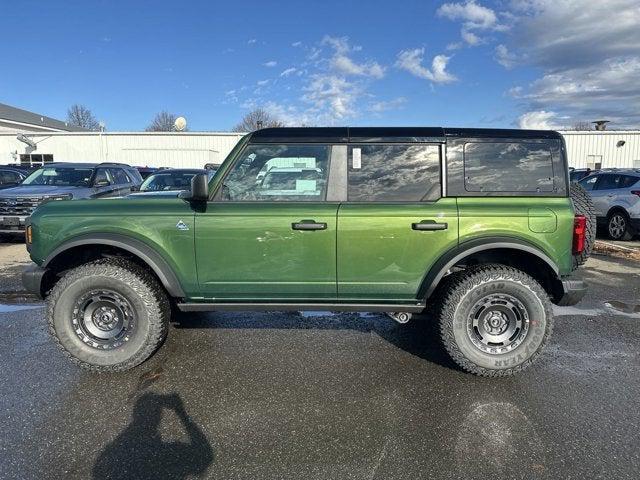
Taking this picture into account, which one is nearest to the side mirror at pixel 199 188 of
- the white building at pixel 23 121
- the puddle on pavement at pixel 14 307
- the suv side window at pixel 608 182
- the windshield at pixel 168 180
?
the puddle on pavement at pixel 14 307

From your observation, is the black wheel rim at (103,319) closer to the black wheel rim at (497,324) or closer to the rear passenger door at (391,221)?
the rear passenger door at (391,221)

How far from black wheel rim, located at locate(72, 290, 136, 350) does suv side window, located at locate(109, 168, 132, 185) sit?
8.09 m

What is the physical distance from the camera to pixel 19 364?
12.6ft

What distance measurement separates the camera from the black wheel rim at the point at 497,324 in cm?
357

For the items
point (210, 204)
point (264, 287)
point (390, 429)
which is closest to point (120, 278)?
point (210, 204)

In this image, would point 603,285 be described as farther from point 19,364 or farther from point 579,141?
point 579,141

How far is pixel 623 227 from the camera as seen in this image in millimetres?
10281

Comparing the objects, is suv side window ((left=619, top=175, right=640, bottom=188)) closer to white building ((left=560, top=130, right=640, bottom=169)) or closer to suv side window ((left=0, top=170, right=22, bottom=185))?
suv side window ((left=0, top=170, right=22, bottom=185))

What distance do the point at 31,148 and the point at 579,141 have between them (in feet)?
131

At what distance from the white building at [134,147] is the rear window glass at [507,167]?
101ft

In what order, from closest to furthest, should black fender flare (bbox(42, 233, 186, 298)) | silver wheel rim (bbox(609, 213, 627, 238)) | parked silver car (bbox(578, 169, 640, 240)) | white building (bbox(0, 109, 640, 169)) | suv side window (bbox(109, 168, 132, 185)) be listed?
black fender flare (bbox(42, 233, 186, 298))
parked silver car (bbox(578, 169, 640, 240))
silver wheel rim (bbox(609, 213, 627, 238))
suv side window (bbox(109, 168, 132, 185))
white building (bbox(0, 109, 640, 169))

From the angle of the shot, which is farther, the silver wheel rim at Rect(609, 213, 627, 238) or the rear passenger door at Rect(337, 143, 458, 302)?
the silver wheel rim at Rect(609, 213, 627, 238)

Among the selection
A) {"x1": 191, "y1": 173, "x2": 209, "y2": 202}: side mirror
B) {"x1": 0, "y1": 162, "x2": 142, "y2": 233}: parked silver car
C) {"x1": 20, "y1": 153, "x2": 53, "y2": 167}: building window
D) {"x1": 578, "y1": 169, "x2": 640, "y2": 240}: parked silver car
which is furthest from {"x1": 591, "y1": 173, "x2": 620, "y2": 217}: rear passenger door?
{"x1": 20, "y1": 153, "x2": 53, "y2": 167}: building window

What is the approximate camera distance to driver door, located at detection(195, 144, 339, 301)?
355cm
